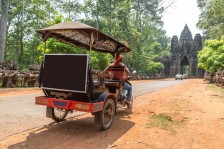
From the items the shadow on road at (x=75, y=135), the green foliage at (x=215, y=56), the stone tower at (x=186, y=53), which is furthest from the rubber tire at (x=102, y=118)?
the stone tower at (x=186, y=53)

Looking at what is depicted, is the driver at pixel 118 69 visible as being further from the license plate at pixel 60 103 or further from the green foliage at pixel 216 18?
the green foliage at pixel 216 18

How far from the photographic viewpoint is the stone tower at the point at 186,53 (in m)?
64.1

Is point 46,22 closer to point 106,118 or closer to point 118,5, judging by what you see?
point 118,5

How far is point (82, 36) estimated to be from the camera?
730 cm

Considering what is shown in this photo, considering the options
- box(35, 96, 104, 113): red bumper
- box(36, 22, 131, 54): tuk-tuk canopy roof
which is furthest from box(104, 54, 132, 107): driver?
box(35, 96, 104, 113): red bumper

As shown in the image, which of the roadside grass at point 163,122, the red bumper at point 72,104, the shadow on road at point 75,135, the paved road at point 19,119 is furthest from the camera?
the roadside grass at point 163,122

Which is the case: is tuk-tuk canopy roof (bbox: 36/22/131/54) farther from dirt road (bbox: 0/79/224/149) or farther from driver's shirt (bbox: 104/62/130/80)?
dirt road (bbox: 0/79/224/149)

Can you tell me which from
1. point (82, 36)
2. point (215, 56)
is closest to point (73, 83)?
point (82, 36)

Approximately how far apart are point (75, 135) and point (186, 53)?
63.4 metres

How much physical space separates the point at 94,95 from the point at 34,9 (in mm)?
32497

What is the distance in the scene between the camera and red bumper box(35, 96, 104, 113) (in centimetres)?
592

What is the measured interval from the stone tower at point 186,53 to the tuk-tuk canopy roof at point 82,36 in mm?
58890

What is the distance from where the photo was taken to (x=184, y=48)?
6588cm

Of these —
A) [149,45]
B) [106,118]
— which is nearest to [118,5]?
[149,45]
